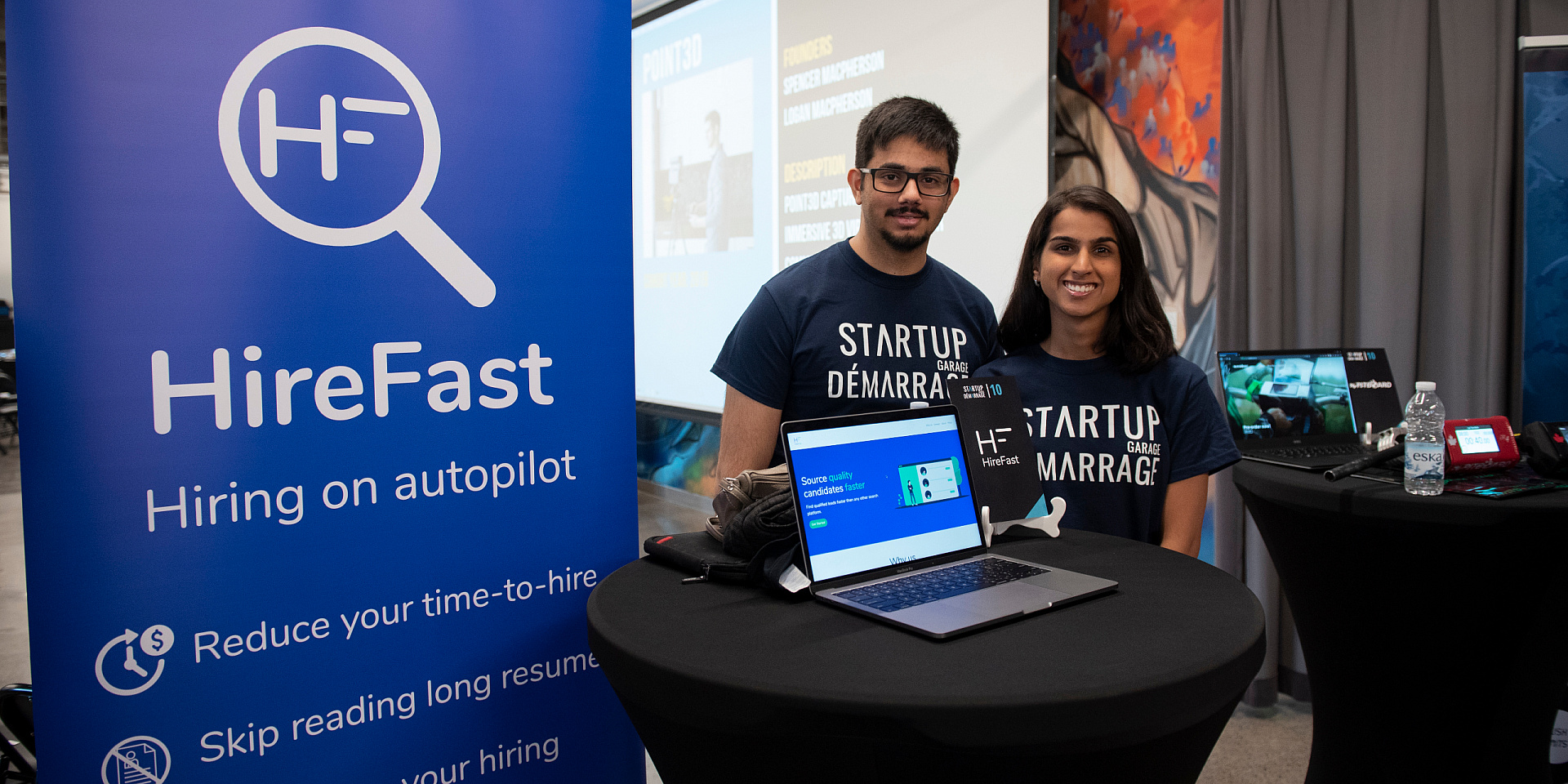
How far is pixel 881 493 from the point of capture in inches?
46.3

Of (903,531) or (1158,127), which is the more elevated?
(1158,127)

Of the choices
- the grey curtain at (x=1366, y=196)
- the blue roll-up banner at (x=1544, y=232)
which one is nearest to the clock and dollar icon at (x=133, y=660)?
the grey curtain at (x=1366, y=196)

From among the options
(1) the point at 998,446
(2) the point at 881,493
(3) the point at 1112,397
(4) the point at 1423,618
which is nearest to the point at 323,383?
(2) the point at 881,493

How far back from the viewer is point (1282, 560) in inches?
80.1

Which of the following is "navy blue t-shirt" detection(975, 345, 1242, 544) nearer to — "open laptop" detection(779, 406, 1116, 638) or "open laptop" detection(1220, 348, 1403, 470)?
"open laptop" detection(779, 406, 1116, 638)

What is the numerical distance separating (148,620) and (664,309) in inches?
177

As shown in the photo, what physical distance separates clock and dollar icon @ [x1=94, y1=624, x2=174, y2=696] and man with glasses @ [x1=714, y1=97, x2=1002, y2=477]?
932 millimetres

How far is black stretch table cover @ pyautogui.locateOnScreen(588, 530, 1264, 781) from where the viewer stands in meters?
0.80

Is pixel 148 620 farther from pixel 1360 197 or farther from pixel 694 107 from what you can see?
pixel 694 107

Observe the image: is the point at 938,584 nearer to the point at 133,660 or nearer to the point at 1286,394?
the point at 133,660

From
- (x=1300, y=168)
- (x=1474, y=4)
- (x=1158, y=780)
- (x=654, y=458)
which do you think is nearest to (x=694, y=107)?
(x=654, y=458)

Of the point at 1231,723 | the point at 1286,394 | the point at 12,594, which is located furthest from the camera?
the point at 12,594

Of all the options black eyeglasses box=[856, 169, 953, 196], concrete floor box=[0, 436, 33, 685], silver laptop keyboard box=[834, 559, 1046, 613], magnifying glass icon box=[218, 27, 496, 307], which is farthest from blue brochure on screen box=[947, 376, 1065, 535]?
concrete floor box=[0, 436, 33, 685]

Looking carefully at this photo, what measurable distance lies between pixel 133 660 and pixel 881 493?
0.93 metres
